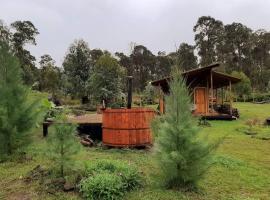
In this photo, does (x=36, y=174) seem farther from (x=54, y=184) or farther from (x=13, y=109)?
(x=13, y=109)

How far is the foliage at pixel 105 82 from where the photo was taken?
36.8 m

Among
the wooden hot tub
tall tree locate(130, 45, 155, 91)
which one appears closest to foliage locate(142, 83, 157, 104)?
tall tree locate(130, 45, 155, 91)

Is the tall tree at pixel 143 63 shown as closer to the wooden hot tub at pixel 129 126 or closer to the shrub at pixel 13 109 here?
the wooden hot tub at pixel 129 126

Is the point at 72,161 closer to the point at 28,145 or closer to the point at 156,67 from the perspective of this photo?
the point at 28,145

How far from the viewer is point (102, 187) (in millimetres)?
6535

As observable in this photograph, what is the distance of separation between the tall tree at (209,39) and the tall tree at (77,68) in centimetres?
Answer: 3638

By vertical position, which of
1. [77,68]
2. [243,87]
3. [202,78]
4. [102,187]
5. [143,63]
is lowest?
[102,187]

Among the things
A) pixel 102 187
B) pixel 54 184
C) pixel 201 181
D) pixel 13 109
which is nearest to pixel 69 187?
pixel 54 184

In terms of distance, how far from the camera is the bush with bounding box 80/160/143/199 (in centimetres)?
654

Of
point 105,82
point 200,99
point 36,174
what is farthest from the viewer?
point 105,82

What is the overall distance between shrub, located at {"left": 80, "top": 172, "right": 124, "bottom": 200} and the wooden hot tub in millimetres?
5185

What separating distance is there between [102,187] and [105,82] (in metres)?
30.8

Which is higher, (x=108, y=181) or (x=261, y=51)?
(x=261, y=51)

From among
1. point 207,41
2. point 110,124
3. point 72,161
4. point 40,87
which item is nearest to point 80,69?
point 40,87
